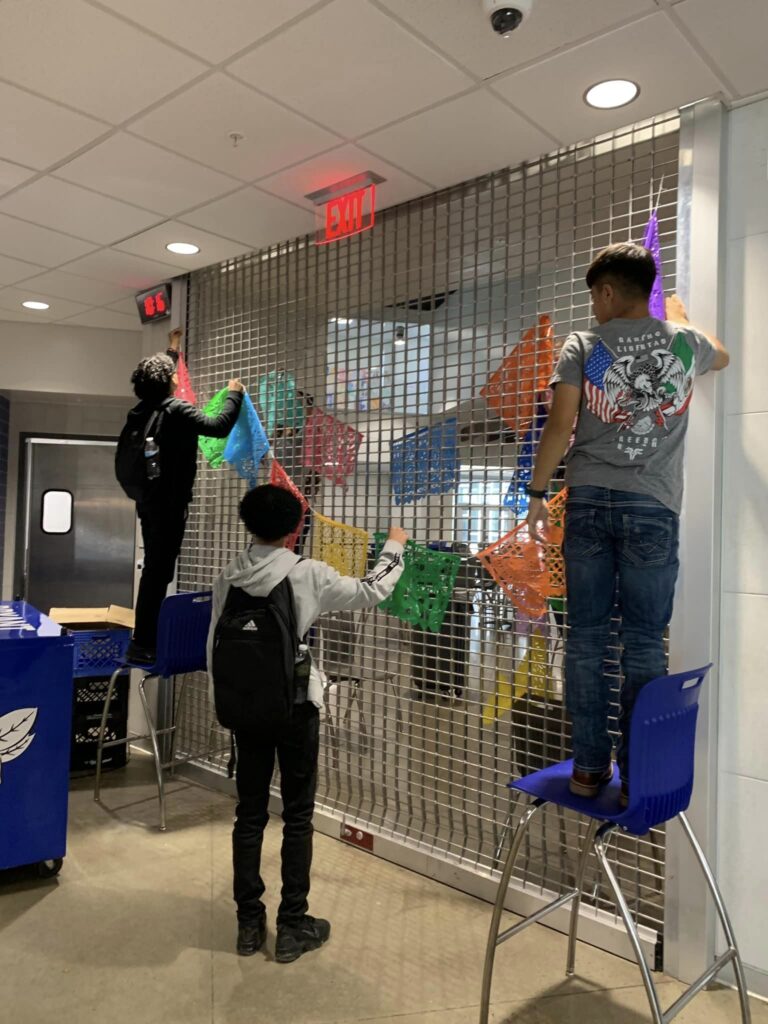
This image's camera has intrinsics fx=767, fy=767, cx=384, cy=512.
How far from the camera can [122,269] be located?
4043 millimetres

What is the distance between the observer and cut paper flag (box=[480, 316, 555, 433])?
263cm

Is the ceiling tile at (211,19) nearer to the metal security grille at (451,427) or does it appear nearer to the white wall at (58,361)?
the metal security grille at (451,427)

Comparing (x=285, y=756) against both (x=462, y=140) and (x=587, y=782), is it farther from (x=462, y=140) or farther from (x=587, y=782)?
(x=462, y=140)

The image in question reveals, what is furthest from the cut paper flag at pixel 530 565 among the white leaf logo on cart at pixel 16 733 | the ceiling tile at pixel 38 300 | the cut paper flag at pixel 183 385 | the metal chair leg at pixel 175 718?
the ceiling tile at pixel 38 300

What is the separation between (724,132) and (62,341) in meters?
4.33

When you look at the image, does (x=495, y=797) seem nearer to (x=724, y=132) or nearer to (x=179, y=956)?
(x=179, y=956)

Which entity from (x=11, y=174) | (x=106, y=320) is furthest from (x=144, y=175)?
(x=106, y=320)

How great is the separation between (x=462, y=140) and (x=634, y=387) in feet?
4.02

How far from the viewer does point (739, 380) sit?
2.27 metres

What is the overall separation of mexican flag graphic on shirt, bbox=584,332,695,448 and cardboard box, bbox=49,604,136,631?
10.0ft

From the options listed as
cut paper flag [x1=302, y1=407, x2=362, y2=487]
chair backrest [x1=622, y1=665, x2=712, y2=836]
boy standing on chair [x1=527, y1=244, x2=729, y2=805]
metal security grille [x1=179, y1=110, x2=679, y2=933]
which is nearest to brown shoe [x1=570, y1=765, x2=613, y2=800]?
boy standing on chair [x1=527, y1=244, x2=729, y2=805]

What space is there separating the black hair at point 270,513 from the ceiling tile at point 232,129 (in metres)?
1.20

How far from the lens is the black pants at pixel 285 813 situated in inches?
89.8

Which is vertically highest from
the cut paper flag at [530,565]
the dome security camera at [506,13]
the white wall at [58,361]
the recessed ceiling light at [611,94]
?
the recessed ceiling light at [611,94]
